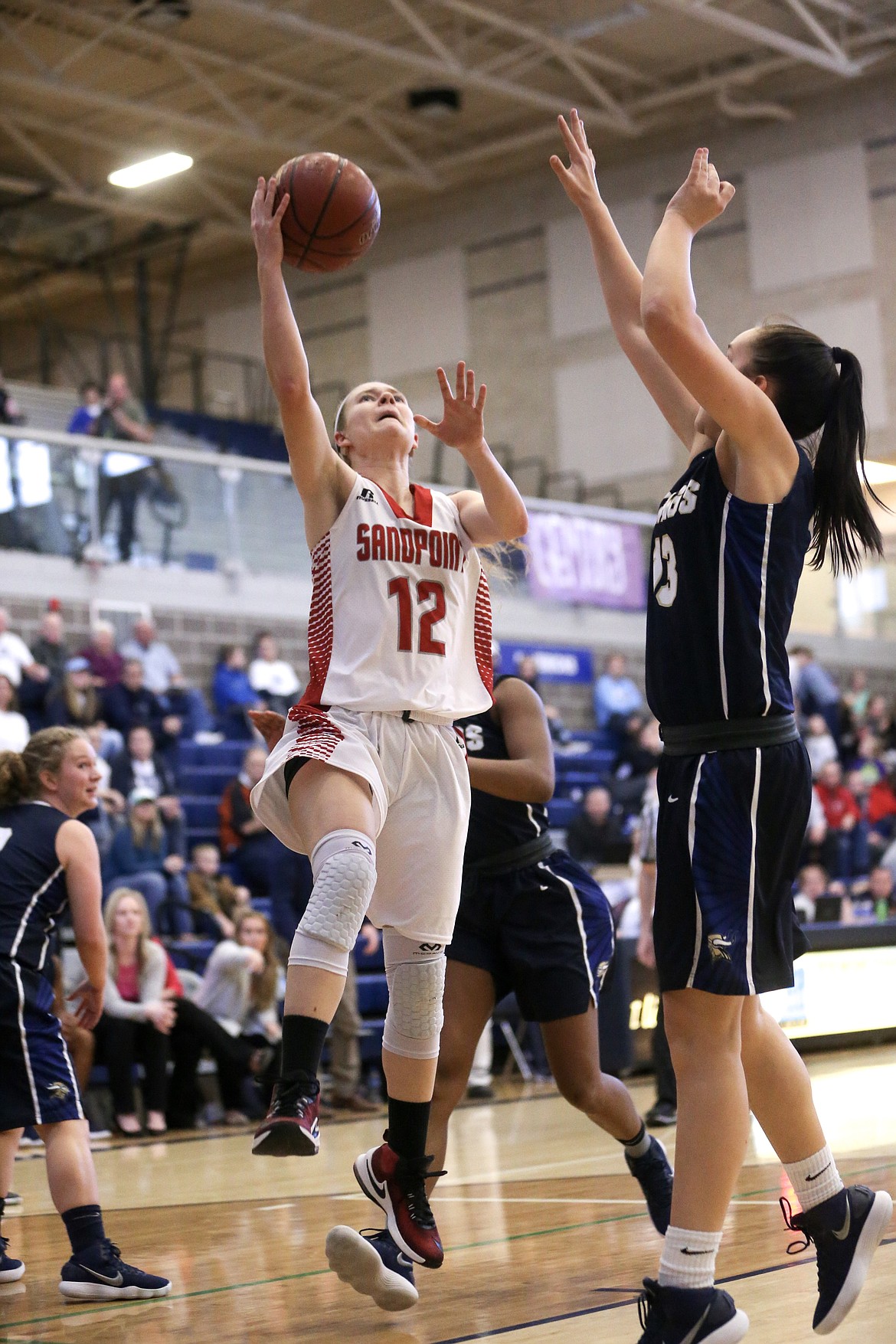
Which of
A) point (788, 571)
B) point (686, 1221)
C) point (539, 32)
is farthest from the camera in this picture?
point (539, 32)

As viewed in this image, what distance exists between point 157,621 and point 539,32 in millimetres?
9344

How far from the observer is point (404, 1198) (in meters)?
4.03

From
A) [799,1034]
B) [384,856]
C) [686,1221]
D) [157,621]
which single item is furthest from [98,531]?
[686,1221]

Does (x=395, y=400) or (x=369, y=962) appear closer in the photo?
(x=395, y=400)

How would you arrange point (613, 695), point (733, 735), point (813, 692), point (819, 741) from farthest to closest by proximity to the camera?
point (613, 695)
point (813, 692)
point (819, 741)
point (733, 735)

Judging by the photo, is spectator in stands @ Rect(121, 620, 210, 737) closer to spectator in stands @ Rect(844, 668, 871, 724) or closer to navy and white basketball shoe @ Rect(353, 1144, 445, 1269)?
spectator in stands @ Rect(844, 668, 871, 724)

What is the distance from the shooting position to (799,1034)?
11117mm

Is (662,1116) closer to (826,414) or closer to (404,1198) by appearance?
(404,1198)

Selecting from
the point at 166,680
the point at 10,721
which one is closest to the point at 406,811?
Result: the point at 10,721

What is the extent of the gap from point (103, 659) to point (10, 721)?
2.09 meters

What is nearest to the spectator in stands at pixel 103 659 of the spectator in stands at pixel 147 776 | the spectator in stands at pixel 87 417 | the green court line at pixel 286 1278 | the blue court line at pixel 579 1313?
the spectator in stands at pixel 147 776

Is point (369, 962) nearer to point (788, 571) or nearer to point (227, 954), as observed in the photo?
point (227, 954)

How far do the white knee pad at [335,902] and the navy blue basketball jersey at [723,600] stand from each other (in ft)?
2.41

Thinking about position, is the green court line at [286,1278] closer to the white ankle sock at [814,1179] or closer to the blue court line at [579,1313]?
the blue court line at [579,1313]
